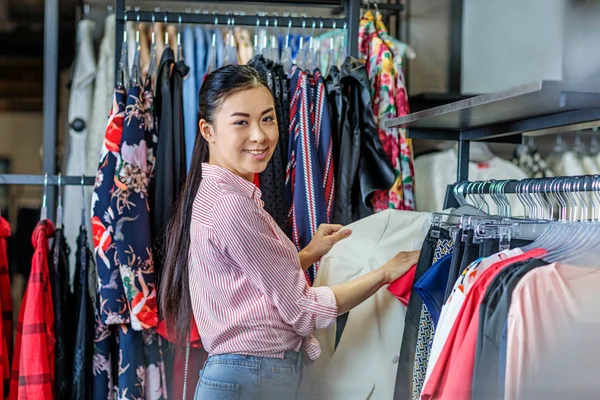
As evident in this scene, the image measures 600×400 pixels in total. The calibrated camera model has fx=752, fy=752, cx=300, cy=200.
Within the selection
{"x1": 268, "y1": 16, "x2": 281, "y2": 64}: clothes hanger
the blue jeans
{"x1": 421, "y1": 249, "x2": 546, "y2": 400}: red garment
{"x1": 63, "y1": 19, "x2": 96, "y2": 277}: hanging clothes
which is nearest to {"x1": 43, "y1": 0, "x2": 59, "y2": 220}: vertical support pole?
{"x1": 63, "y1": 19, "x2": 96, "y2": 277}: hanging clothes

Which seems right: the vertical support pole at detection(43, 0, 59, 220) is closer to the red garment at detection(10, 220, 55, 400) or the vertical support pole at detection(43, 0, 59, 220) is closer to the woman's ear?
the red garment at detection(10, 220, 55, 400)

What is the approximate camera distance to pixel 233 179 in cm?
142

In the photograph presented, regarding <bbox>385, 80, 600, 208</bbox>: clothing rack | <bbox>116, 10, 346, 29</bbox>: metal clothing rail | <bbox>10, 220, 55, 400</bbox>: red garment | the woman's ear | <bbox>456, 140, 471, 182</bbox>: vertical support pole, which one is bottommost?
<bbox>10, 220, 55, 400</bbox>: red garment

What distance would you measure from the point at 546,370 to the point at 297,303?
2.27 ft

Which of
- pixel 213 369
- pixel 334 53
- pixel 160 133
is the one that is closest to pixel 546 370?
pixel 213 369

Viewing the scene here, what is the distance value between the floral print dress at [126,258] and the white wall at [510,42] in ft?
2.97

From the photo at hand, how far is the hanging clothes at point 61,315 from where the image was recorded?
186 centimetres

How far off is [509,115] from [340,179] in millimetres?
653

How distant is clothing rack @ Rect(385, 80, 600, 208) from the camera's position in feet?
3.36

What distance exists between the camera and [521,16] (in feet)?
5.73

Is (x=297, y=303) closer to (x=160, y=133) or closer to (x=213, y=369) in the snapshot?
(x=213, y=369)

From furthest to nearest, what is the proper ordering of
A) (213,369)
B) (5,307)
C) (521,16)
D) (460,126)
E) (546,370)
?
(5,307) < (521,16) < (460,126) < (213,369) < (546,370)

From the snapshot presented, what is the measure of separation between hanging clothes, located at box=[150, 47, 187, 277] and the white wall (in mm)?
823

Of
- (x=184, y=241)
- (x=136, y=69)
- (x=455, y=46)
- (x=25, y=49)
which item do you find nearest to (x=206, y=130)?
(x=184, y=241)
